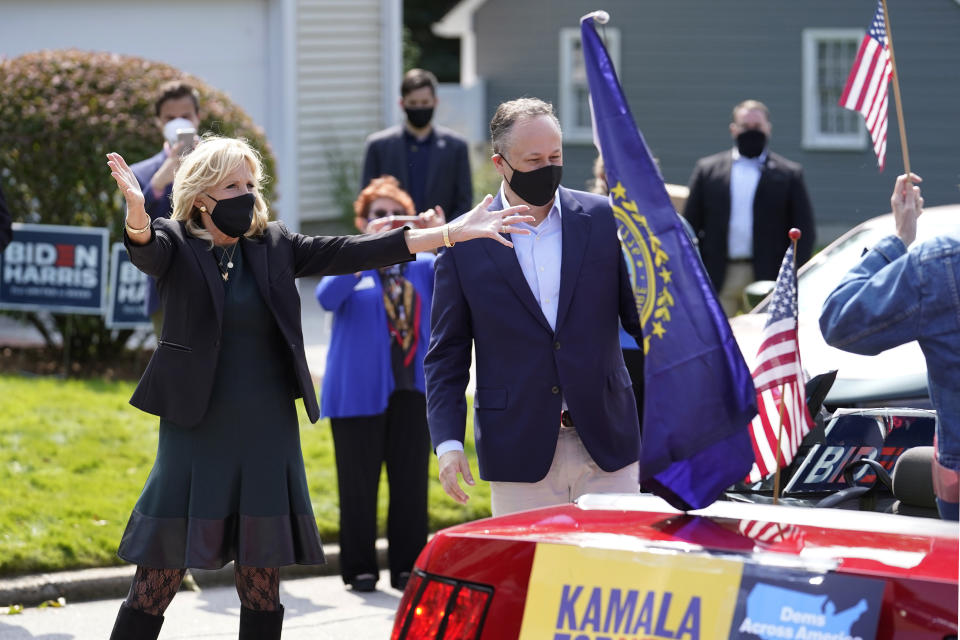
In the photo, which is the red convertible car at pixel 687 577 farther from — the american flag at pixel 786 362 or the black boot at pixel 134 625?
the black boot at pixel 134 625

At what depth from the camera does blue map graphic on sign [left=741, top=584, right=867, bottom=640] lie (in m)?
2.67

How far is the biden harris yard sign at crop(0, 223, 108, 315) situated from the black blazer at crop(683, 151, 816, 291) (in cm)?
454

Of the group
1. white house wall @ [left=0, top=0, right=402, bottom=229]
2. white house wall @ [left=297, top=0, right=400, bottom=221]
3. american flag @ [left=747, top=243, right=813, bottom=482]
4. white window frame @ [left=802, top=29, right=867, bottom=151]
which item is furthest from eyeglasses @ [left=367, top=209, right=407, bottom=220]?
white window frame @ [left=802, top=29, right=867, bottom=151]

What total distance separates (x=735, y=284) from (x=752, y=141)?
1095 mm

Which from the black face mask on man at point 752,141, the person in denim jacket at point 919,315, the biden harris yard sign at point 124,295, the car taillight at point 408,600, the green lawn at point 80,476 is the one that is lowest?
the green lawn at point 80,476

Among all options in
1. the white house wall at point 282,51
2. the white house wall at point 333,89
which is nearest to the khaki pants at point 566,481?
the white house wall at point 282,51

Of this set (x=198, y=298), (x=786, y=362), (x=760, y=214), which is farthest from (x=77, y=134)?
(x=786, y=362)

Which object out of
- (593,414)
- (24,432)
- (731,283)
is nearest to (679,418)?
(593,414)

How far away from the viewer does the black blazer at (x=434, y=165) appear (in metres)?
9.99

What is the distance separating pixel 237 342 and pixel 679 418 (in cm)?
190

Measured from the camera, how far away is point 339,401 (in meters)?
7.23

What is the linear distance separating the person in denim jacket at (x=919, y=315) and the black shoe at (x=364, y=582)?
426cm

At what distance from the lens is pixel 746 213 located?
1067 cm

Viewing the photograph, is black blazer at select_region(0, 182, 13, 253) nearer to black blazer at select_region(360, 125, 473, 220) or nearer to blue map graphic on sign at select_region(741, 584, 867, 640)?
black blazer at select_region(360, 125, 473, 220)
